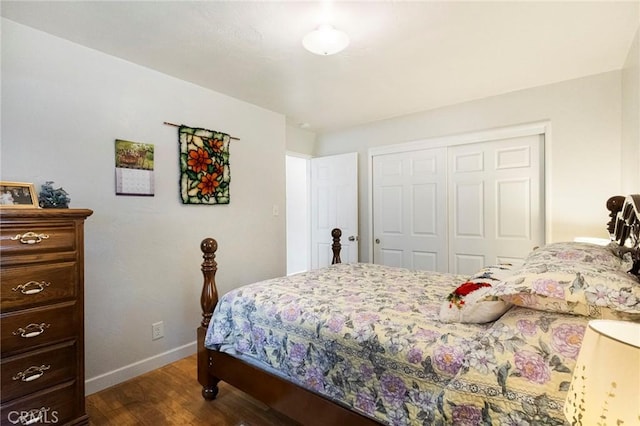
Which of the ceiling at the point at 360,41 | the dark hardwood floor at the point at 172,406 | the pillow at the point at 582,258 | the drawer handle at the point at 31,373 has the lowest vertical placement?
the dark hardwood floor at the point at 172,406

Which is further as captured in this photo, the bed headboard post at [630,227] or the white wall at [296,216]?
the white wall at [296,216]

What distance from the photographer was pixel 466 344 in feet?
3.60

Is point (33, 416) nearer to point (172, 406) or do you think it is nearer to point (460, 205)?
point (172, 406)

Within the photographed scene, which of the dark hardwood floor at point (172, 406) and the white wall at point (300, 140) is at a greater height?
the white wall at point (300, 140)

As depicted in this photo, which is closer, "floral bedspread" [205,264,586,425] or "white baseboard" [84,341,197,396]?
"floral bedspread" [205,264,586,425]

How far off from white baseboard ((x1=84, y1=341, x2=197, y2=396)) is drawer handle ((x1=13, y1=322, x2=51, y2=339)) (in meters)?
0.75

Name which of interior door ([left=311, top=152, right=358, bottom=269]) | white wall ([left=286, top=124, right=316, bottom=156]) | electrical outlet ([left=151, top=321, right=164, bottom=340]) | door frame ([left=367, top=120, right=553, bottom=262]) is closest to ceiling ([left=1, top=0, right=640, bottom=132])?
door frame ([left=367, top=120, right=553, bottom=262])

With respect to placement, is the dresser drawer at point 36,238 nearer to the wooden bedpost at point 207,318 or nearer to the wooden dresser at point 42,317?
the wooden dresser at point 42,317

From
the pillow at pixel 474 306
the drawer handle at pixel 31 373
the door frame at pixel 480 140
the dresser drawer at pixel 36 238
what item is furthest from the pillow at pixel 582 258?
the drawer handle at pixel 31 373

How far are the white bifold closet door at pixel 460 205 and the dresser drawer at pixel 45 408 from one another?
3.10 meters

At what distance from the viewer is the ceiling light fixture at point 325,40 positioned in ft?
5.80

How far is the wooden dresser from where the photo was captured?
1413mm

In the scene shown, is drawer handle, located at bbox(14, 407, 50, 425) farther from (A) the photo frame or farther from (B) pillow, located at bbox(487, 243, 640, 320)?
(B) pillow, located at bbox(487, 243, 640, 320)

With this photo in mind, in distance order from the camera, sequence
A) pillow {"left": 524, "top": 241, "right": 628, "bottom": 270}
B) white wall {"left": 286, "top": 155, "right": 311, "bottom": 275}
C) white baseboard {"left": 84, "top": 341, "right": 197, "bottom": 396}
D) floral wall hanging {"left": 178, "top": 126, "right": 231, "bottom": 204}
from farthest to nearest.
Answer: white wall {"left": 286, "top": 155, "right": 311, "bottom": 275} → floral wall hanging {"left": 178, "top": 126, "right": 231, "bottom": 204} → white baseboard {"left": 84, "top": 341, "right": 197, "bottom": 396} → pillow {"left": 524, "top": 241, "right": 628, "bottom": 270}
